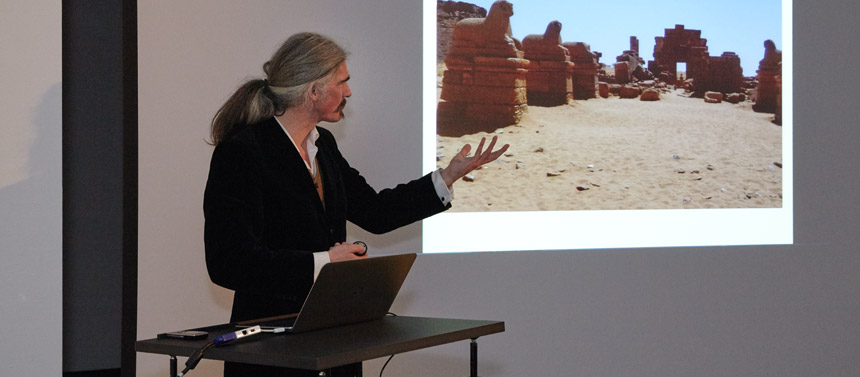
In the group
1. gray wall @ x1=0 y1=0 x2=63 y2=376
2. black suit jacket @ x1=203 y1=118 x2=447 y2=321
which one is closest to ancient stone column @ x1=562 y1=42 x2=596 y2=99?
black suit jacket @ x1=203 y1=118 x2=447 y2=321

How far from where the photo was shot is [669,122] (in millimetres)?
3654

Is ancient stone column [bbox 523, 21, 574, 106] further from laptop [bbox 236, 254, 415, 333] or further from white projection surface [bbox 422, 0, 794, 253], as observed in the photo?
laptop [bbox 236, 254, 415, 333]

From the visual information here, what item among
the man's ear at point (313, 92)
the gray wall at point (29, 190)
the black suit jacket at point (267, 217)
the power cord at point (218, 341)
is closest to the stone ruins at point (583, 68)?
the black suit jacket at point (267, 217)

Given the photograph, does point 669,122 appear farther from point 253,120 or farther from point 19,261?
point 19,261

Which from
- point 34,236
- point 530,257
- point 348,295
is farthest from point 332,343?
point 530,257

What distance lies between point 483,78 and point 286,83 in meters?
1.34

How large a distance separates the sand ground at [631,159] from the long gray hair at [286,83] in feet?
3.83

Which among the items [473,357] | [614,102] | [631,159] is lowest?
[473,357]

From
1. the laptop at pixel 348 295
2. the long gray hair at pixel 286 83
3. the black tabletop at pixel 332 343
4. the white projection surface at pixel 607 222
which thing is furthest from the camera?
the white projection surface at pixel 607 222

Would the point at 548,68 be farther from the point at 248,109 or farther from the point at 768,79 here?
the point at 248,109

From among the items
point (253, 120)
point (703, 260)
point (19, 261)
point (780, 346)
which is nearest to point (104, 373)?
point (19, 261)

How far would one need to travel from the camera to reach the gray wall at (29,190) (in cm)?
267

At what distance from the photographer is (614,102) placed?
3580 millimetres

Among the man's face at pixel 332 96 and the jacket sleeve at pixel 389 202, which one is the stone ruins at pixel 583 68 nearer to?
the jacket sleeve at pixel 389 202
